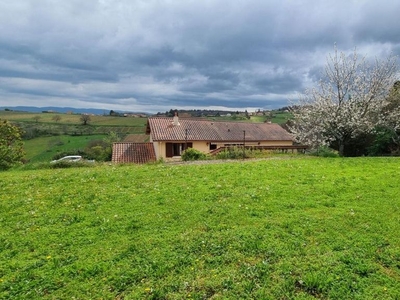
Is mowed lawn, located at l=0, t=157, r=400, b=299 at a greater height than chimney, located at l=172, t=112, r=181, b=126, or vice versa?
chimney, located at l=172, t=112, r=181, b=126

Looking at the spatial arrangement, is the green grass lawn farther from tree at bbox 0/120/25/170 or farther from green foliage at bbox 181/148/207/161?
green foliage at bbox 181/148/207/161

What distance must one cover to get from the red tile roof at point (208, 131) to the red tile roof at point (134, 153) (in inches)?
74.5

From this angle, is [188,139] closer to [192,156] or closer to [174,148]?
[174,148]

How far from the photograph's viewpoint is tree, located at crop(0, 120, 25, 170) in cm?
1819

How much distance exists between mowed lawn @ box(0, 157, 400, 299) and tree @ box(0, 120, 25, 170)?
37.8 feet

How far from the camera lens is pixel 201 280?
406 cm

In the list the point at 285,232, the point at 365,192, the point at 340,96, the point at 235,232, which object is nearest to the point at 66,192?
the point at 235,232

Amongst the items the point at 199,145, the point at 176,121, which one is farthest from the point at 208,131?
the point at 176,121

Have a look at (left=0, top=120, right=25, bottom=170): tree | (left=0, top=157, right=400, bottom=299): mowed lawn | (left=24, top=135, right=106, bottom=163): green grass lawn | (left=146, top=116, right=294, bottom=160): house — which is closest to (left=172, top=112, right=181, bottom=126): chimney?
(left=146, top=116, right=294, bottom=160): house

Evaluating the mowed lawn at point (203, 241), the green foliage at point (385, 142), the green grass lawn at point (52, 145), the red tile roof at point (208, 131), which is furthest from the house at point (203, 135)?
the green grass lawn at point (52, 145)

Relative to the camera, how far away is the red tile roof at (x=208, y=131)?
99.8 feet

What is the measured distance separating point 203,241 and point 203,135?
89.8ft

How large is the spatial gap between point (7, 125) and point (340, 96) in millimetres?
25096

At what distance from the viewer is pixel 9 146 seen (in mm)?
19406
